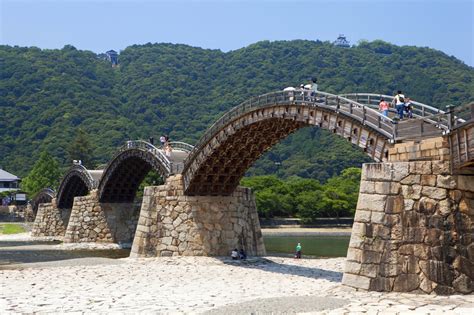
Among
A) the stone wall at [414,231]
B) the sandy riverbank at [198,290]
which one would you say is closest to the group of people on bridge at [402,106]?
the stone wall at [414,231]

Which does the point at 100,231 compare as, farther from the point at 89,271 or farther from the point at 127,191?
the point at 89,271

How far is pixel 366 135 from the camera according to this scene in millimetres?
21391

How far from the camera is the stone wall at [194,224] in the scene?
1352 inches

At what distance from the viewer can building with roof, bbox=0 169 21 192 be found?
4006 inches

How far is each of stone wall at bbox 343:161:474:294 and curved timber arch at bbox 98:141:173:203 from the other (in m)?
27.2

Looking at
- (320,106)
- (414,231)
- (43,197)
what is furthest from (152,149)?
(43,197)

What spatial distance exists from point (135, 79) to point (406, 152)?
174497 millimetres

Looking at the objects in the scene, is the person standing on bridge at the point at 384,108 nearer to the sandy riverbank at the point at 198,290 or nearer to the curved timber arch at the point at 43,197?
the sandy riverbank at the point at 198,290

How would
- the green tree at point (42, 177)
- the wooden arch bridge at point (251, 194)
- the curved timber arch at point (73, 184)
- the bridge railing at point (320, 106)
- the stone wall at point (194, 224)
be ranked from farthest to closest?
the green tree at point (42, 177) < the curved timber arch at point (73, 184) < the stone wall at point (194, 224) < the bridge railing at point (320, 106) < the wooden arch bridge at point (251, 194)

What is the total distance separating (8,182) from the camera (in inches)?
4070

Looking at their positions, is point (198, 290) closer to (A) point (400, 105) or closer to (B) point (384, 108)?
(B) point (384, 108)

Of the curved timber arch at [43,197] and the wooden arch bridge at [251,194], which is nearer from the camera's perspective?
the wooden arch bridge at [251,194]

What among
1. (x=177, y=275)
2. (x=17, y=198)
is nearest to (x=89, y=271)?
(x=177, y=275)

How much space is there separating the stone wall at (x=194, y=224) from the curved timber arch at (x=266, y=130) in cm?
105
